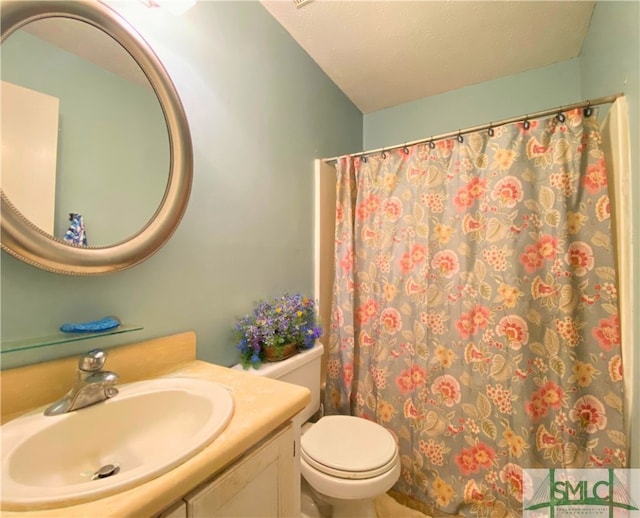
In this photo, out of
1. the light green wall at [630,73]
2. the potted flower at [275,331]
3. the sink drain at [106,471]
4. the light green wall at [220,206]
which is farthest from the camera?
the potted flower at [275,331]

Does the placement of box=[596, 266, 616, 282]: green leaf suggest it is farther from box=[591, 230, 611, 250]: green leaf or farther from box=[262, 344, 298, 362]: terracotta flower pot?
box=[262, 344, 298, 362]: terracotta flower pot

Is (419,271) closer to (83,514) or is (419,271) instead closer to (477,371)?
(477,371)

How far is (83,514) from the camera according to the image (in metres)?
0.38

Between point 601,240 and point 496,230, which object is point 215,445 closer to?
point 496,230

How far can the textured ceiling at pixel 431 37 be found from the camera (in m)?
1.31

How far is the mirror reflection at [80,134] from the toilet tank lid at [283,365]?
65 cm

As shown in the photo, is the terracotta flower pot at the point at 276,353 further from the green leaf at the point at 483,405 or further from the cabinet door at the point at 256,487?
the green leaf at the point at 483,405

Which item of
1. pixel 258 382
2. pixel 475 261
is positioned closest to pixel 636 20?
pixel 475 261

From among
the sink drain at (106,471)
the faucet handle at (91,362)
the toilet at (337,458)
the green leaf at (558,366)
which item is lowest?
the toilet at (337,458)

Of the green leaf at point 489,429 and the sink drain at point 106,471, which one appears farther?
the green leaf at point 489,429

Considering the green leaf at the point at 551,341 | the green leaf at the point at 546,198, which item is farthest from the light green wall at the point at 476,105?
the green leaf at the point at 551,341

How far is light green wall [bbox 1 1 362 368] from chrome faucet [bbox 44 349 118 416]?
113 mm

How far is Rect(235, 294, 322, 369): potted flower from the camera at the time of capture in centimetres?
114

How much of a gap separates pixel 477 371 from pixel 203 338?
4.00 feet
